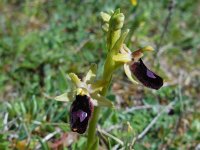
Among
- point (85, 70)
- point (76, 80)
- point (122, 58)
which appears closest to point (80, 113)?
point (76, 80)

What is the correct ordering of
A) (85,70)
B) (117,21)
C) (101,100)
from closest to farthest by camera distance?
(117,21), (101,100), (85,70)

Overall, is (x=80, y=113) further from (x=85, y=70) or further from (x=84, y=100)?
(x=85, y=70)

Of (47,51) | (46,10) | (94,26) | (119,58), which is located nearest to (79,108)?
(119,58)

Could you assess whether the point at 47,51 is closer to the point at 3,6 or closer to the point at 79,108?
the point at 3,6

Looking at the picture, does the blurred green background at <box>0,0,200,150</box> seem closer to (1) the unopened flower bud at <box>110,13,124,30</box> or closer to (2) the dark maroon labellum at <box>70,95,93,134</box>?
(2) the dark maroon labellum at <box>70,95,93,134</box>

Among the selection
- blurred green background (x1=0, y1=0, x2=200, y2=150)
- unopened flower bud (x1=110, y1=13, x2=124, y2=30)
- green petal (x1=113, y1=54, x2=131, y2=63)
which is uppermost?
unopened flower bud (x1=110, y1=13, x2=124, y2=30)

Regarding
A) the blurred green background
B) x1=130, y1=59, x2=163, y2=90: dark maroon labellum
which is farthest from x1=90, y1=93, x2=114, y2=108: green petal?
the blurred green background
